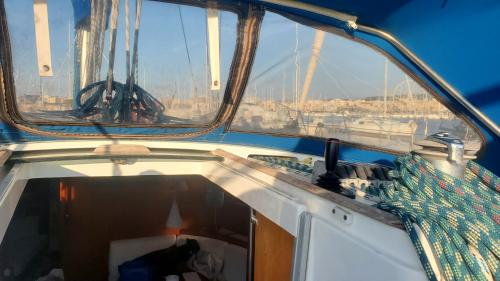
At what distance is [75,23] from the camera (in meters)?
2.30

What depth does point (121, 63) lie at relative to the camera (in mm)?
2525

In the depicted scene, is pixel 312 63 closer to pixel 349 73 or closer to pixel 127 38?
pixel 349 73

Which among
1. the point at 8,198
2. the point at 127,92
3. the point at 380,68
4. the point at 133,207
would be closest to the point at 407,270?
the point at 8,198

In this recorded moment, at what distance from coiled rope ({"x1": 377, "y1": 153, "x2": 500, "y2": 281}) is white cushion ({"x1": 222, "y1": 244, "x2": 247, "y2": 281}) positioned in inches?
84.8

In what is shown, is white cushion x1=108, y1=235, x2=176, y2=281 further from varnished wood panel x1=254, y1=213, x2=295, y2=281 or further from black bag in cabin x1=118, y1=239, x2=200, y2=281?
varnished wood panel x1=254, y1=213, x2=295, y2=281

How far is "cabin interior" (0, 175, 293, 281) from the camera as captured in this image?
305cm

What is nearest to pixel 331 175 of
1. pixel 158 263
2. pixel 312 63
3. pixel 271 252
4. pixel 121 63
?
pixel 271 252

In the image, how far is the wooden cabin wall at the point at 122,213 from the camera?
3.18m

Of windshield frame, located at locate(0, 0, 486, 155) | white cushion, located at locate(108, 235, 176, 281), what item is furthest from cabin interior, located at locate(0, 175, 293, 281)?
windshield frame, located at locate(0, 0, 486, 155)

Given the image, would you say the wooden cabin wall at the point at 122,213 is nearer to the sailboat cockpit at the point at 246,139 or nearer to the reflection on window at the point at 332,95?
the sailboat cockpit at the point at 246,139

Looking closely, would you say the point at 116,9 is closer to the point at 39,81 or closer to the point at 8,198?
the point at 39,81

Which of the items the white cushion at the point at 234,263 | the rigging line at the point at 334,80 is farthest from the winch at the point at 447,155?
the white cushion at the point at 234,263

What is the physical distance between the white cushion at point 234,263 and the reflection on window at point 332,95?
103 centimetres

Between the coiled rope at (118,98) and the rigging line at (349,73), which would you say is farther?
the rigging line at (349,73)
